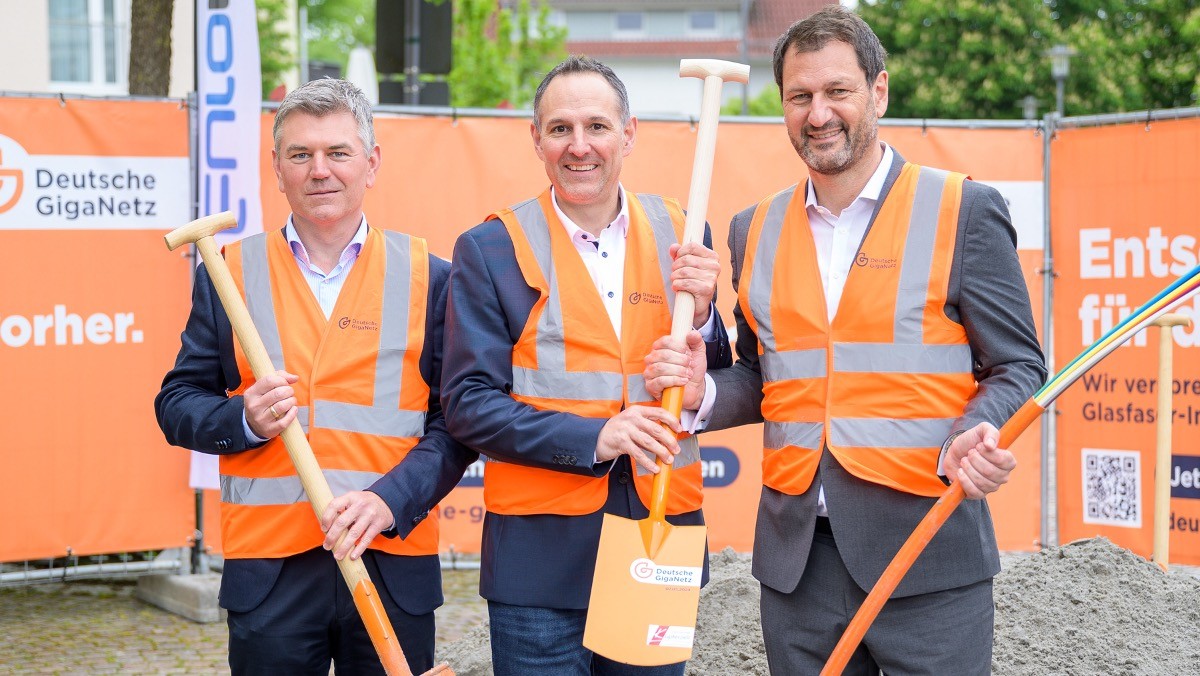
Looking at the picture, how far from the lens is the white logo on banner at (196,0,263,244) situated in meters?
6.07

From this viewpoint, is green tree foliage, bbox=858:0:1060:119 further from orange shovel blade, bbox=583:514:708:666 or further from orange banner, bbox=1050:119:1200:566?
orange shovel blade, bbox=583:514:708:666

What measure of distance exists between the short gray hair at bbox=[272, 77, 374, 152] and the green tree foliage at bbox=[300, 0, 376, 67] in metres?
36.6

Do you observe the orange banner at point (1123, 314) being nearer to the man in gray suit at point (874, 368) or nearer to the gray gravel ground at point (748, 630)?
the gray gravel ground at point (748, 630)

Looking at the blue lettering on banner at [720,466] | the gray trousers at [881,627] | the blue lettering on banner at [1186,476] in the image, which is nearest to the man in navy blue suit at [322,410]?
the gray trousers at [881,627]

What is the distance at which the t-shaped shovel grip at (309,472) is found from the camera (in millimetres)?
2881

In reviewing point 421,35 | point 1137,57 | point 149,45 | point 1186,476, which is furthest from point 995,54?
point 149,45

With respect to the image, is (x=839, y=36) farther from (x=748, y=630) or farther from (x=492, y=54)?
(x=492, y=54)

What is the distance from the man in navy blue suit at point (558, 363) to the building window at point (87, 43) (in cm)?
1504

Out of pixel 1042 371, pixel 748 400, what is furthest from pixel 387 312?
pixel 1042 371

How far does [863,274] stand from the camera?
2854mm

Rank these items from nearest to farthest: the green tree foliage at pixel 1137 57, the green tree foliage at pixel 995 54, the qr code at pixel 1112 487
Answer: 1. the qr code at pixel 1112 487
2. the green tree foliage at pixel 1137 57
3. the green tree foliage at pixel 995 54

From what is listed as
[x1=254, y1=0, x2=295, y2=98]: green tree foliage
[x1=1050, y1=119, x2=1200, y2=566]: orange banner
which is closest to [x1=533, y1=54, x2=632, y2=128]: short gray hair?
[x1=1050, y1=119, x2=1200, y2=566]: orange banner

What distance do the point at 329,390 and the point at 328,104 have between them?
694 millimetres

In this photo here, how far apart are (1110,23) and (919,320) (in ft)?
94.5
